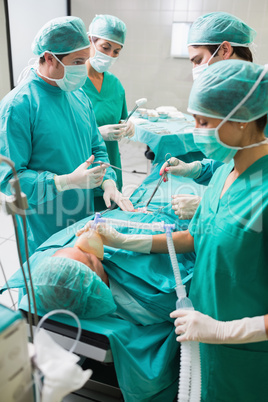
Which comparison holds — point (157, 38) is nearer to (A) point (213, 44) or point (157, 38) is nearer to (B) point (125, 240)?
(A) point (213, 44)

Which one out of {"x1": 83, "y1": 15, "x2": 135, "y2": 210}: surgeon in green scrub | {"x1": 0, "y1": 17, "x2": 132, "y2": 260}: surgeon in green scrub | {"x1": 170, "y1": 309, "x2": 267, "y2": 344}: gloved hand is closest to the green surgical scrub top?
{"x1": 83, "y1": 15, "x2": 135, "y2": 210}: surgeon in green scrub

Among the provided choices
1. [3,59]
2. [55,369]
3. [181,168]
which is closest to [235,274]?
[55,369]

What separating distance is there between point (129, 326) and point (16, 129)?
39.3 inches

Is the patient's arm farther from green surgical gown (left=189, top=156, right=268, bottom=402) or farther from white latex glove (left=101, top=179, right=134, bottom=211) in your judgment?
white latex glove (left=101, top=179, right=134, bottom=211)

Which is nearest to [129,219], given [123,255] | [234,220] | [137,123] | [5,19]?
[123,255]

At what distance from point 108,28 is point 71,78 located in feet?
3.02

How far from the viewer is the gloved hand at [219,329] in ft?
3.40

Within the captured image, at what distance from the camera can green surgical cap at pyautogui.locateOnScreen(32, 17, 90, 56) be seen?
5.41ft

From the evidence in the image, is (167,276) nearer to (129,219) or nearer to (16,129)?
(129,219)

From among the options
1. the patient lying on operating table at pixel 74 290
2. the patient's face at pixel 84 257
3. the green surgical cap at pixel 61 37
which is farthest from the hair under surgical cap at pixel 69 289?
the green surgical cap at pixel 61 37

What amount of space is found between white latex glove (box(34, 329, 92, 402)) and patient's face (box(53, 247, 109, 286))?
2.09 feet

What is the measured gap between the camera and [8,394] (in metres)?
0.67

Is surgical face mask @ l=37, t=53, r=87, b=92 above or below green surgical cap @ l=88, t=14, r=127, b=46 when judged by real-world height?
below

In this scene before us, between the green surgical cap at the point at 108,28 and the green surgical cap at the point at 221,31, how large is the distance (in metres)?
0.84
